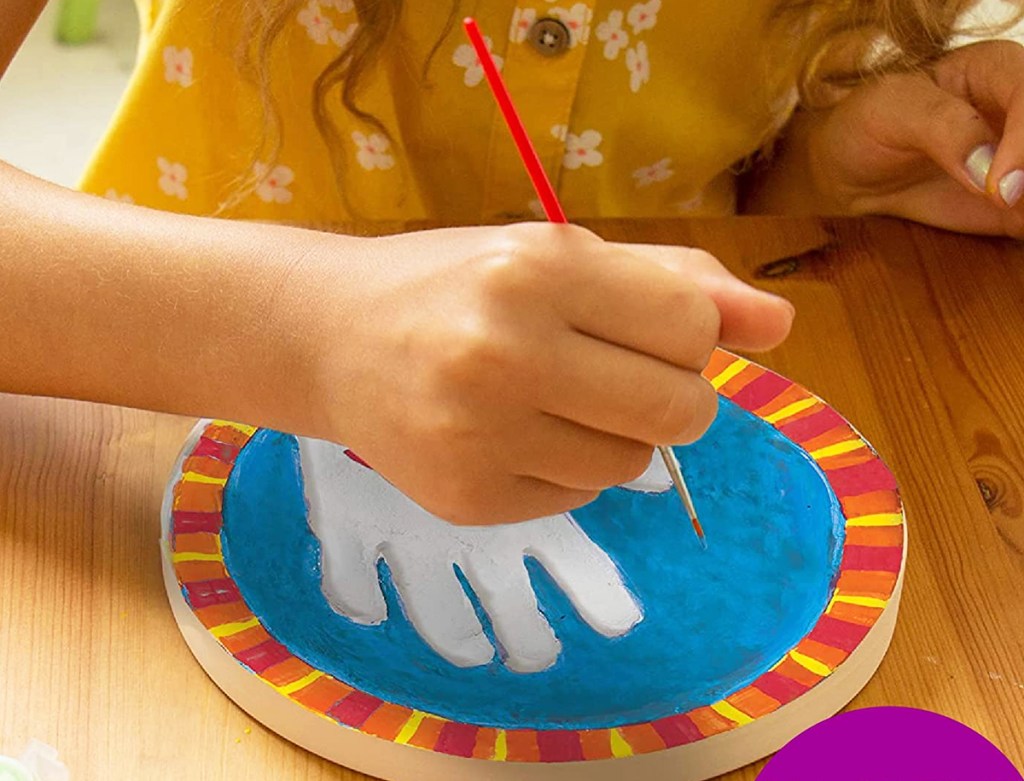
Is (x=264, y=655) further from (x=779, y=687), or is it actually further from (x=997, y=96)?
(x=997, y=96)

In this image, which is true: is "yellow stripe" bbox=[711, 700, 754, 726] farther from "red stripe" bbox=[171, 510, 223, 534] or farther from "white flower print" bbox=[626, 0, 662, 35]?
"white flower print" bbox=[626, 0, 662, 35]

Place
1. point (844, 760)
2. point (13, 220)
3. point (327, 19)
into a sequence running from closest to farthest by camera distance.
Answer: point (844, 760)
point (13, 220)
point (327, 19)

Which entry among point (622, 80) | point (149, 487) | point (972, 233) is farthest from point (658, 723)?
point (622, 80)

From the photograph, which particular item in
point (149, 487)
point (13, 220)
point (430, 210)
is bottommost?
point (430, 210)

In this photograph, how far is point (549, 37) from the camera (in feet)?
3.07

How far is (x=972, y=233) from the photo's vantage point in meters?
0.85

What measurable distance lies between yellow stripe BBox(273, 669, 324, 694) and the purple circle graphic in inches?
7.2

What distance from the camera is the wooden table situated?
0.53 meters

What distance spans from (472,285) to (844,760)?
0.68 feet

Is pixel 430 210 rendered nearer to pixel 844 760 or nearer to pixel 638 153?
pixel 638 153

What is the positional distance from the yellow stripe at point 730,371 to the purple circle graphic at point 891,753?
0.89ft

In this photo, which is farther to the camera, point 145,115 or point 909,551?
point 145,115

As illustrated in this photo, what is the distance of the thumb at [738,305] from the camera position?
49 cm

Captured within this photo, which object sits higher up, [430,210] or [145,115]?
[145,115]
